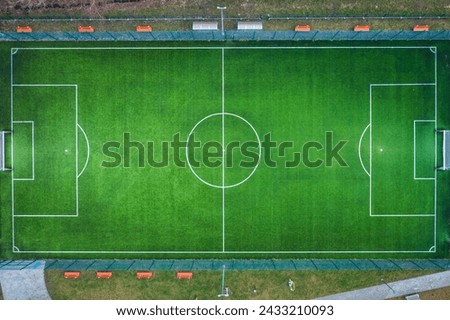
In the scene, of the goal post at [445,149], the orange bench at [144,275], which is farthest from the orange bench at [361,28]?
the orange bench at [144,275]

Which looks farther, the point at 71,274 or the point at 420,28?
the point at 71,274

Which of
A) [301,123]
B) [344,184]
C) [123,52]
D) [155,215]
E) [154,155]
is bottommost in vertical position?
[155,215]

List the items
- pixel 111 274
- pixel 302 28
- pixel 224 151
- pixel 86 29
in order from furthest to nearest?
pixel 224 151 → pixel 111 274 → pixel 86 29 → pixel 302 28

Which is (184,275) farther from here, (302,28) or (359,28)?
(359,28)

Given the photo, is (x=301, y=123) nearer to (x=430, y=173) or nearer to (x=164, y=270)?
(x=430, y=173)

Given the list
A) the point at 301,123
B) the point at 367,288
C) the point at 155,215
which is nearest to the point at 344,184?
the point at 301,123

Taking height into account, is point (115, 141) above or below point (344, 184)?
above

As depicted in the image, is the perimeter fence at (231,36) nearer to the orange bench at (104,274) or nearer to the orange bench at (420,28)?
the orange bench at (420,28)

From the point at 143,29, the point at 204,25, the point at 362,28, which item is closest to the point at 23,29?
the point at 143,29
